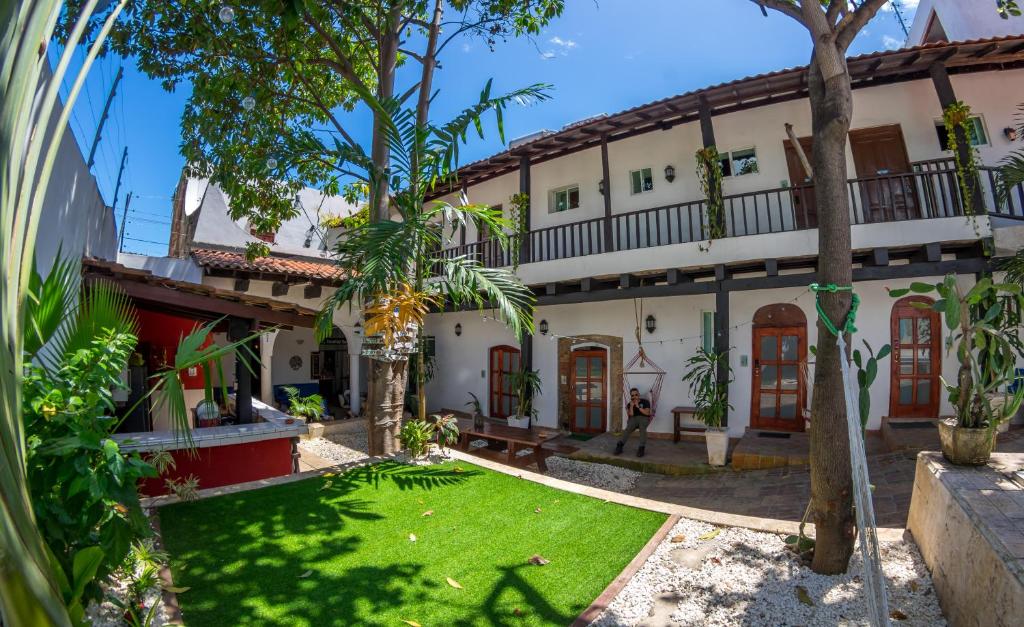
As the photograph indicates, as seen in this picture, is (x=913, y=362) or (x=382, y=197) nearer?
(x=382, y=197)

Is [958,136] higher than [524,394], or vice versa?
[958,136]

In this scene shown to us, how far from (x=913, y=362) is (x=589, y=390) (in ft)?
18.1

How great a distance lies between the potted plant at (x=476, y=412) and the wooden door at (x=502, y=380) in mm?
363

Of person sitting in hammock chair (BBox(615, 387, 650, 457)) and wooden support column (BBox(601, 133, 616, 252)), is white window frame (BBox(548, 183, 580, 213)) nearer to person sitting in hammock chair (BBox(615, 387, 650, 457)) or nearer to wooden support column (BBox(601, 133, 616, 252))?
wooden support column (BBox(601, 133, 616, 252))

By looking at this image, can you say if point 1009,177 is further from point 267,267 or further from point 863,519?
point 267,267

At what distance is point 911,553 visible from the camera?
3.49 metres

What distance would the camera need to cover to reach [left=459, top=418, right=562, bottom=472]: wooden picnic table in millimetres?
8578

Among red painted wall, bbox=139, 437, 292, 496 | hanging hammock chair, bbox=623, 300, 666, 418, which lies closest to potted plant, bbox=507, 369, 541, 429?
hanging hammock chair, bbox=623, 300, 666, 418

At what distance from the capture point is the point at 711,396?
774cm

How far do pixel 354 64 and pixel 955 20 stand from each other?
11661 millimetres

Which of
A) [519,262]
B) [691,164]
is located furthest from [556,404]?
[691,164]

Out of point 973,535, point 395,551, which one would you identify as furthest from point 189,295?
point 973,535

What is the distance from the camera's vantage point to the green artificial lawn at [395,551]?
2928 mm

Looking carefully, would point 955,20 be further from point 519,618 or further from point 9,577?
point 9,577
